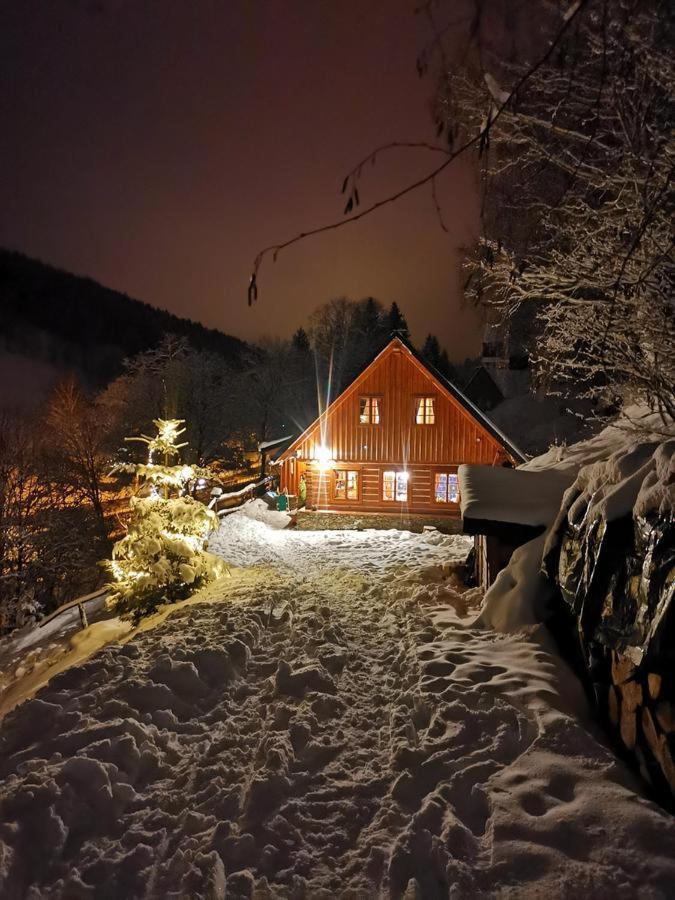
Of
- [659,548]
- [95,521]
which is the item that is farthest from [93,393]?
[659,548]

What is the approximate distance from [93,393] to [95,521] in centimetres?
1935

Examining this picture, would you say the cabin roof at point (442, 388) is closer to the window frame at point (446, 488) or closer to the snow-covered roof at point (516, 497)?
the window frame at point (446, 488)

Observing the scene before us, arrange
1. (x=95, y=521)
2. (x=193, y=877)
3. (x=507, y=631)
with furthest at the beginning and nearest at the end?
(x=95, y=521) → (x=507, y=631) → (x=193, y=877)

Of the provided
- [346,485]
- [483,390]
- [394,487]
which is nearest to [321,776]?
[394,487]

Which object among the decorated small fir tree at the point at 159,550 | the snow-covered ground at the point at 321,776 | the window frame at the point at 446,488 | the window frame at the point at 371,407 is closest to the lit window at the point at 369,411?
the window frame at the point at 371,407

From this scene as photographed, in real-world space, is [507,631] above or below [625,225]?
below

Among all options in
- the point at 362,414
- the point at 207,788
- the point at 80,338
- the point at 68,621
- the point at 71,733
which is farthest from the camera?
the point at 80,338

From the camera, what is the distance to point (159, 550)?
9039mm

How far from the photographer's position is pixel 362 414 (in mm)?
19469

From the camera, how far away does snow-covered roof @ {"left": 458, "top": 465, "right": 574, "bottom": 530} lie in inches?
250

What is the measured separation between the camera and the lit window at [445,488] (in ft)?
63.2

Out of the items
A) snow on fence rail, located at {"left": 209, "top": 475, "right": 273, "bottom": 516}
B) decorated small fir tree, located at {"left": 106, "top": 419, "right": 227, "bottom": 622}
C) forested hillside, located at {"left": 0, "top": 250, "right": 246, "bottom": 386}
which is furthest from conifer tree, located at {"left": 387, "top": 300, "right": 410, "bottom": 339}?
decorated small fir tree, located at {"left": 106, "top": 419, "right": 227, "bottom": 622}

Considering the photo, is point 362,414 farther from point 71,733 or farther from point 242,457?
point 242,457

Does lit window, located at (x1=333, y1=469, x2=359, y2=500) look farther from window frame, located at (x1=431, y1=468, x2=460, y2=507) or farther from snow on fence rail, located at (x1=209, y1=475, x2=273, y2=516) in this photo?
snow on fence rail, located at (x1=209, y1=475, x2=273, y2=516)
